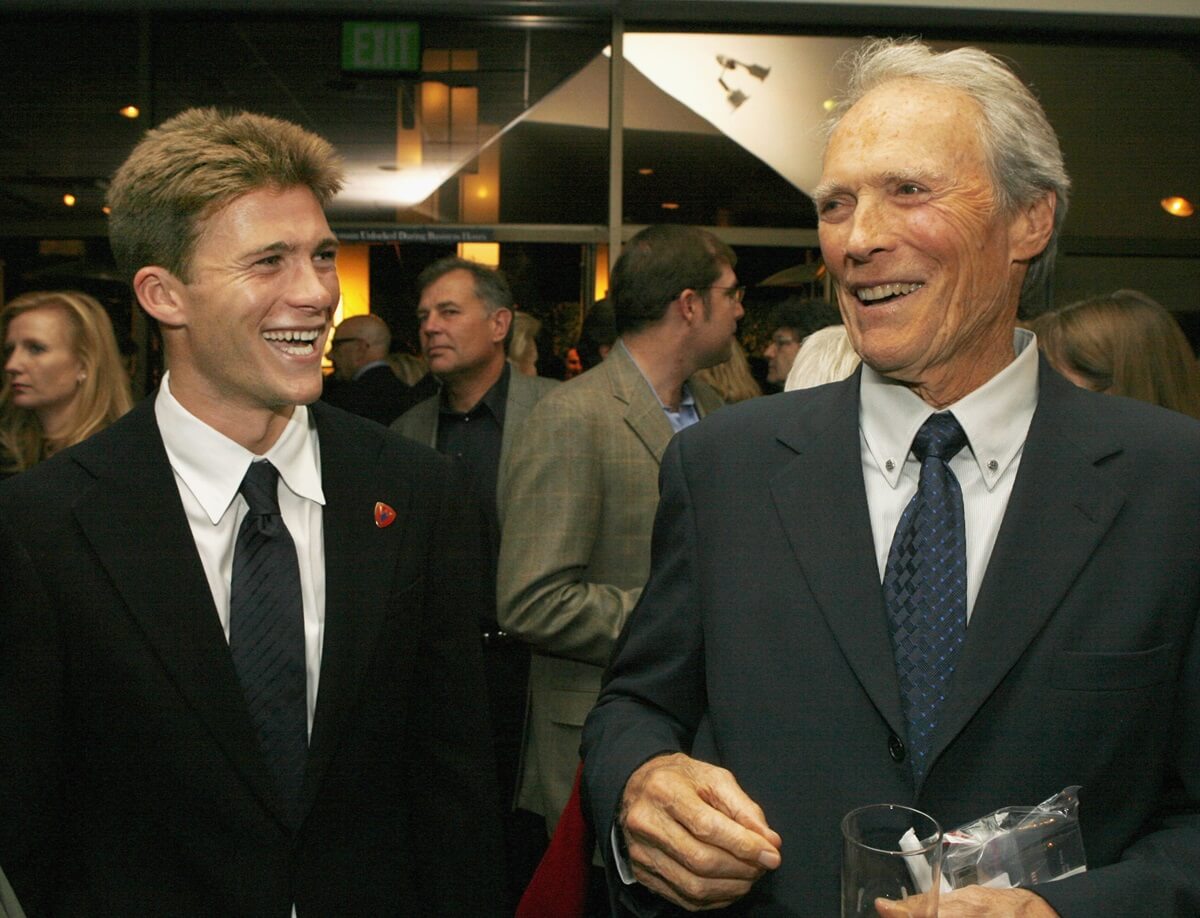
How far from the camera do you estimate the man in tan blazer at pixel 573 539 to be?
2951 mm

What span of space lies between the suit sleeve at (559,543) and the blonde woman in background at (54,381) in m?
1.64

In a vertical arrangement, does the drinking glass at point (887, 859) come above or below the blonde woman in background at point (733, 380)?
below

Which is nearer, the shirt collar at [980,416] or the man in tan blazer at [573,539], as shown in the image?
the shirt collar at [980,416]

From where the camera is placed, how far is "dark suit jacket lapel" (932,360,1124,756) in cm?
134

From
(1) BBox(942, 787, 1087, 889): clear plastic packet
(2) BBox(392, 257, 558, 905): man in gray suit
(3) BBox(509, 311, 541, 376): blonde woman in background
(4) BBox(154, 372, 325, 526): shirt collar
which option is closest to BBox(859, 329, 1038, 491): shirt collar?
(1) BBox(942, 787, 1087, 889): clear plastic packet

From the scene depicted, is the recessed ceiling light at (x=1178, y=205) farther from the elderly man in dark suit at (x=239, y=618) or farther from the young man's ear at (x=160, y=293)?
the young man's ear at (x=160, y=293)

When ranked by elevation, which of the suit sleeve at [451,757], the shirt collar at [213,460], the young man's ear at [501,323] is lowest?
the suit sleeve at [451,757]

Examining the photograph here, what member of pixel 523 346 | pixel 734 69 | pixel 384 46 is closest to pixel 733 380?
pixel 523 346

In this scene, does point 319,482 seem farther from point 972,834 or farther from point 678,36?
point 678,36

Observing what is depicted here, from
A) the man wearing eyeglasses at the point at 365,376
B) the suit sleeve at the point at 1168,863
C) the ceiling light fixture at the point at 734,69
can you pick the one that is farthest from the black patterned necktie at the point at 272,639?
the ceiling light fixture at the point at 734,69

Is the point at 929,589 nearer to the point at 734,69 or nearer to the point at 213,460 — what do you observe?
the point at 213,460

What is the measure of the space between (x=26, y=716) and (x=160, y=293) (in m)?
0.70

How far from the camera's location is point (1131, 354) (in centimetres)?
310

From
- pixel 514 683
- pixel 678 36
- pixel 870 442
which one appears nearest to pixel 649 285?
pixel 514 683
